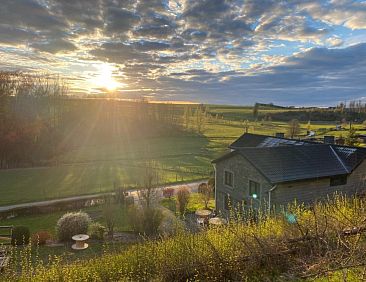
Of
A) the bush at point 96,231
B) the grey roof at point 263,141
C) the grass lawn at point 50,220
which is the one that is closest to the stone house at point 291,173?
the grey roof at point 263,141

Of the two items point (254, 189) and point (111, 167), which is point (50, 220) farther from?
point (111, 167)

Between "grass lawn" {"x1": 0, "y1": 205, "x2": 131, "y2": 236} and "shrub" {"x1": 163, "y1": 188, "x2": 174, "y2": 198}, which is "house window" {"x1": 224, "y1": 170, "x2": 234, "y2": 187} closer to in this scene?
"grass lawn" {"x1": 0, "y1": 205, "x2": 131, "y2": 236}

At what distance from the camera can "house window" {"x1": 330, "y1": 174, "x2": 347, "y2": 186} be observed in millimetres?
22609

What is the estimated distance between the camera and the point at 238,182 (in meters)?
24.0

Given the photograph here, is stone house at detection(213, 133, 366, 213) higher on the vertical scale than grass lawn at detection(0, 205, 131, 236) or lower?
higher

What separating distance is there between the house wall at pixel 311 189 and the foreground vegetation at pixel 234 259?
13526 millimetres

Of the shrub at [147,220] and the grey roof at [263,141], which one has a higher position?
the grey roof at [263,141]

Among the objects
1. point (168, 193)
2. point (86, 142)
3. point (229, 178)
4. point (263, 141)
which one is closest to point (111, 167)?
point (168, 193)

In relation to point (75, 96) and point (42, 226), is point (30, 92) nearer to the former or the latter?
point (75, 96)

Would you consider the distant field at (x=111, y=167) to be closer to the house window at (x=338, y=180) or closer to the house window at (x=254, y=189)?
the house window at (x=254, y=189)

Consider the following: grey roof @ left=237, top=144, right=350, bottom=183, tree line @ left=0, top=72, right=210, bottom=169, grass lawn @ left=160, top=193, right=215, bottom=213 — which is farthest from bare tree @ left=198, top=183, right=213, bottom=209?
tree line @ left=0, top=72, right=210, bottom=169

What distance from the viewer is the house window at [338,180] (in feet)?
74.2

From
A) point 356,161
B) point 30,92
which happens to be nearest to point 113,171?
point 30,92

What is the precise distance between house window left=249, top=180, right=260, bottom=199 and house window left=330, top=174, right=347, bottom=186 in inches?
217
